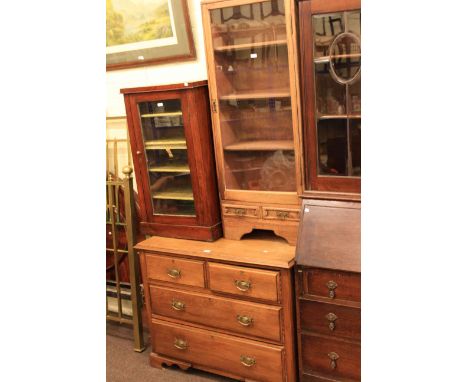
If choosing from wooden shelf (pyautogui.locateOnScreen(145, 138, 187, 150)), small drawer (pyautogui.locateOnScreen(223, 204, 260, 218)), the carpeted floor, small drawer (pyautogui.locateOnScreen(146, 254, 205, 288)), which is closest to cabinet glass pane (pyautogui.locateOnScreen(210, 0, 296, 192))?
small drawer (pyautogui.locateOnScreen(223, 204, 260, 218))

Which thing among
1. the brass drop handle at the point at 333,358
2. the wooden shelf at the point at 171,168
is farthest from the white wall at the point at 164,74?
the brass drop handle at the point at 333,358

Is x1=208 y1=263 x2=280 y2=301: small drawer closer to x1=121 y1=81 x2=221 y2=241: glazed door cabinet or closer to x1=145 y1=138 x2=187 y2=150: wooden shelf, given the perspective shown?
x1=121 y1=81 x2=221 y2=241: glazed door cabinet

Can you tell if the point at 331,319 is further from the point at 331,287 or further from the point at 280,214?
the point at 280,214

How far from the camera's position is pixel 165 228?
2584 millimetres

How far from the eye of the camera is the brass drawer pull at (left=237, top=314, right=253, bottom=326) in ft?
7.19

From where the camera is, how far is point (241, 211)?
93.8 inches

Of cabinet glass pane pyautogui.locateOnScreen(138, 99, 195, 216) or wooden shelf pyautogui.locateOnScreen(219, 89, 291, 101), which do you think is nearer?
wooden shelf pyautogui.locateOnScreen(219, 89, 291, 101)

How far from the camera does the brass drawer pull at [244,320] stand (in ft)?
7.19

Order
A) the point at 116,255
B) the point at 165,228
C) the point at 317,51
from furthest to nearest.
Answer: the point at 116,255, the point at 165,228, the point at 317,51

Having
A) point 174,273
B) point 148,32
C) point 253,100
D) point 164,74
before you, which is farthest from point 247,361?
point 148,32
